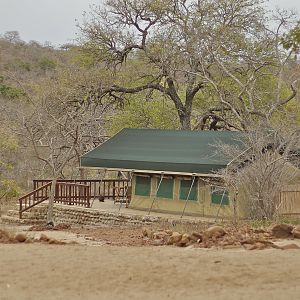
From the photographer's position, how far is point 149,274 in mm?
12133

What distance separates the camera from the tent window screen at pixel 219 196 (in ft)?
80.4

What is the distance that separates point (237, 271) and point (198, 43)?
23067 millimetres

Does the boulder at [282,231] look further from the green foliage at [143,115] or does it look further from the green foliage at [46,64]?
the green foliage at [46,64]

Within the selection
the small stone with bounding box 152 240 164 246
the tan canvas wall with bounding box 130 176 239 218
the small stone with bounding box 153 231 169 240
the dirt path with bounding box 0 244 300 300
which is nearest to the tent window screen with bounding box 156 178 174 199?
the tan canvas wall with bounding box 130 176 239 218

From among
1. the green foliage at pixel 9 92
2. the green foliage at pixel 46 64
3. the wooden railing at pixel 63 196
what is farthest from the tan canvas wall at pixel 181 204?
the green foliage at pixel 46 64

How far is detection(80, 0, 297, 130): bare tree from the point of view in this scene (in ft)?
111

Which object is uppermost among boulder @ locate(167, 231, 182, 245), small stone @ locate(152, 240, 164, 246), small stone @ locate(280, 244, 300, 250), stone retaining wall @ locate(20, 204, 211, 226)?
small stone @ locate(280, 244, 300, 250)

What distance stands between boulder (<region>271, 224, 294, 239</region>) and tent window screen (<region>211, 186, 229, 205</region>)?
7.24 meters

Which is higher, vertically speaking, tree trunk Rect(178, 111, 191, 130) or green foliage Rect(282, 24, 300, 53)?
green foliage Rect(282, 24, 300, 53)

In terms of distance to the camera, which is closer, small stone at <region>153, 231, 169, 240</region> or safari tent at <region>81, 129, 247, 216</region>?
small stone at <region>153, 231, 169, 240</region>

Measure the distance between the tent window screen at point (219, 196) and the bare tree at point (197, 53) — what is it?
23.9 feet

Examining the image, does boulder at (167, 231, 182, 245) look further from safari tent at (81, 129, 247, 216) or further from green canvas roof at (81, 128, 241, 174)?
green canvas roof at (81, 128, 241, 174)

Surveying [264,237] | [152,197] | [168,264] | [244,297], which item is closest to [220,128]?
[152,197]

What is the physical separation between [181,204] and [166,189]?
108 centimetres
